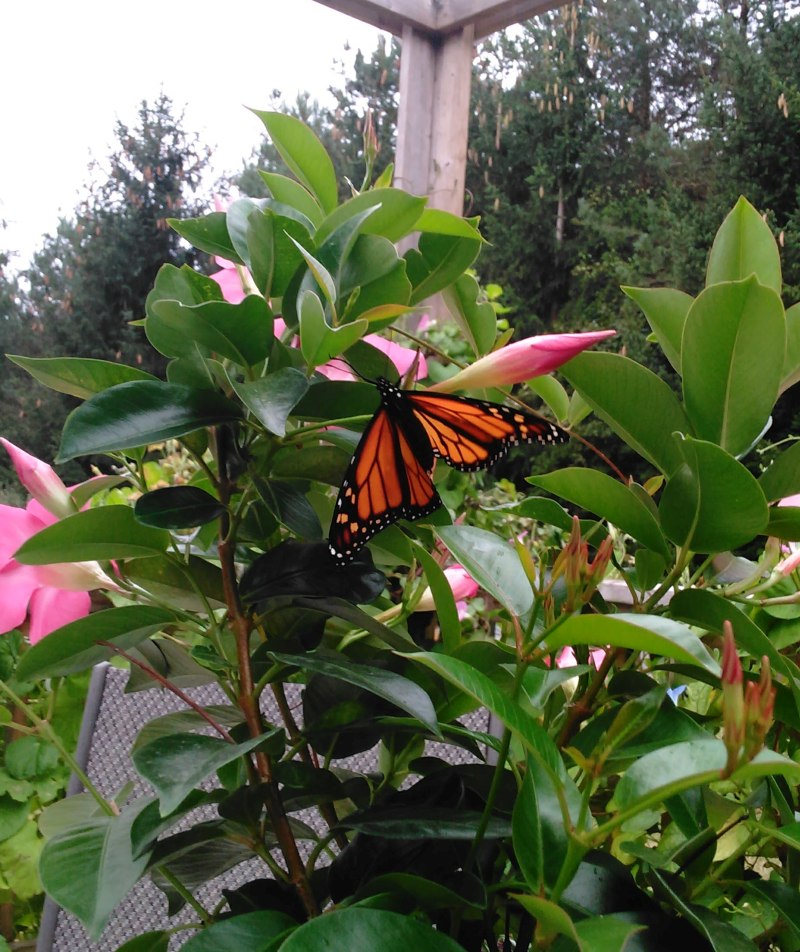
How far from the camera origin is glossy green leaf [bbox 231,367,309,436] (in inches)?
12.9

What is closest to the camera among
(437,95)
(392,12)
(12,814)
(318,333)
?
(318,333)

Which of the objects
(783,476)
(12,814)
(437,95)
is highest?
(437,95)

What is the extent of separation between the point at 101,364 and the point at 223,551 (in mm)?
105

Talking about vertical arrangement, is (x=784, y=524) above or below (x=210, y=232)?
below

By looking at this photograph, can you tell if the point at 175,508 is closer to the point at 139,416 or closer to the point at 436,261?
the point at 139,416

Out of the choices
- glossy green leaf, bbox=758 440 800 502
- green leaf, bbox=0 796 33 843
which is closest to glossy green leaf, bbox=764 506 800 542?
glossy green leaf, bbox=758 440 800 502

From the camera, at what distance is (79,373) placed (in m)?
0.41

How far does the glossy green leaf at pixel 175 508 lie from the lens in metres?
0.37

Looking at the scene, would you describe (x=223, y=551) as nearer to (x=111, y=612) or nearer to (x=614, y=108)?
(x=111, y=612)

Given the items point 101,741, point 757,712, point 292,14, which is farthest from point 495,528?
point 757,712

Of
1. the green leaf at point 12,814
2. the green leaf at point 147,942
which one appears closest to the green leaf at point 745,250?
the green leaf at point 147,942

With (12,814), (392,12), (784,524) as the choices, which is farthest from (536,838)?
(392,12)

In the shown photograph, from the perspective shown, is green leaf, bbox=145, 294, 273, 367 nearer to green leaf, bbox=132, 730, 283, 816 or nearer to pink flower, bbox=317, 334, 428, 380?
pink flower, bbox=317, 334, 428, 380

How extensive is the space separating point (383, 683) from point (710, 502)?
14 cm
